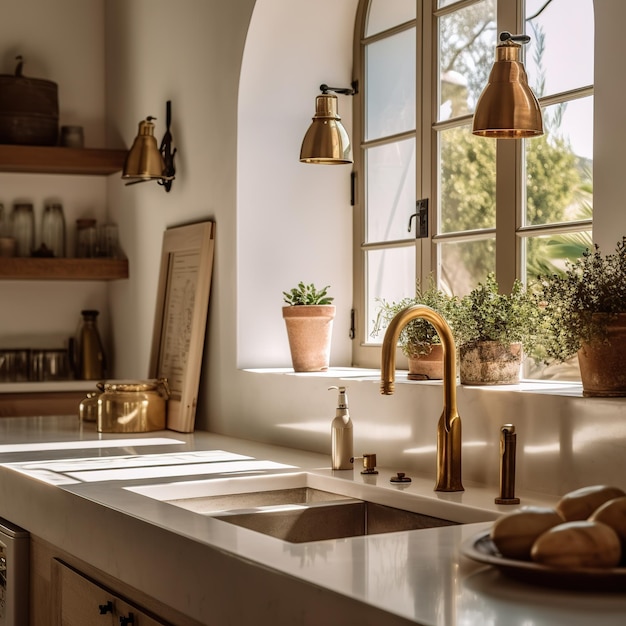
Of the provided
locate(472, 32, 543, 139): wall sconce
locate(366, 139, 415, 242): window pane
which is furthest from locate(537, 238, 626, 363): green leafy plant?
locate(366, 139, 415, 242): window pane

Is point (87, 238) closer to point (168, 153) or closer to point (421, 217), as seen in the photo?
point (168, 153)

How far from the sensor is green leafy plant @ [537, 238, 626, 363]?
2.01 meters

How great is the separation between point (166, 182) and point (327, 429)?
1.37 meters

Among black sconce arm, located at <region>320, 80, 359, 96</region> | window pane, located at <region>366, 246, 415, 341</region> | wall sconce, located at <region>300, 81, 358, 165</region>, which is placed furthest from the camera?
black sconce arm, located at <region>320, 80, 359, 96</region>

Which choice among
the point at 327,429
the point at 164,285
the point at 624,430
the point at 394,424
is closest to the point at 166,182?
the point at 164,285

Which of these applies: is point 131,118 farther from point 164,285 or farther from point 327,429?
point 327,429

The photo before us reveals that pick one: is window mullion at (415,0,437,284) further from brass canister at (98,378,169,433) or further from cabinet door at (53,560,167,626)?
cabinet door at (53,560,167,626)

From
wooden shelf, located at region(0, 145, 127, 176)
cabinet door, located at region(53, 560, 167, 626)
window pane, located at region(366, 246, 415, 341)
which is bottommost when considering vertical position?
cabinet door, located at region(53, 560, 167, 626)

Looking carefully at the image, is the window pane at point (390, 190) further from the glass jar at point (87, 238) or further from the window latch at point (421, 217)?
the glass jar at point (87, 238)

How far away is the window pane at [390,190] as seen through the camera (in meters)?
3.31

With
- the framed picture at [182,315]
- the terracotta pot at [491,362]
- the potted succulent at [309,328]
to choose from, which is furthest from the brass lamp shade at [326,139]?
the terracotta pot at [491,362]

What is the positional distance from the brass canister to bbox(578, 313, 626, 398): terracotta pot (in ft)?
6.06

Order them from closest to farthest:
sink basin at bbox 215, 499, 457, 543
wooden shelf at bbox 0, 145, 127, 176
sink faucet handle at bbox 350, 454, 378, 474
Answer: sink basin at bbox 215, 499, 457, 543, sink faucet handle at bbox 350, 454, 378, 474, wooden shelf at bbox 0, 145, 127, 176

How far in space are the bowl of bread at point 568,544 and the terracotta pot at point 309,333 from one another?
1.77 m
